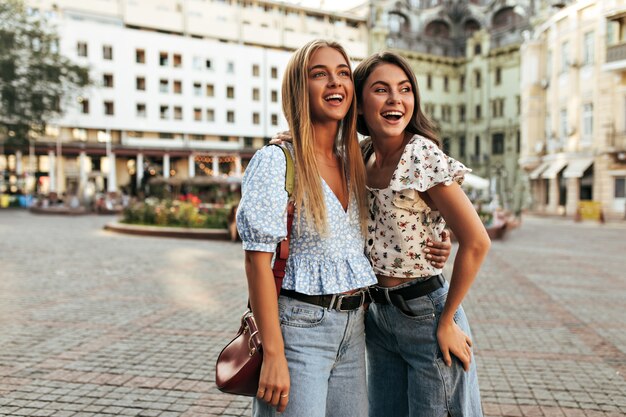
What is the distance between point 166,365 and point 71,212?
2879 centimetres

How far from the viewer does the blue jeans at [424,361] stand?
2213mm

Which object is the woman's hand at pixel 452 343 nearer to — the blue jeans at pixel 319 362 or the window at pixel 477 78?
the blue jeans at pixel 319 362

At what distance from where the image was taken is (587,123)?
33938 millimetres

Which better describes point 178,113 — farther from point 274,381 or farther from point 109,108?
point 274,381

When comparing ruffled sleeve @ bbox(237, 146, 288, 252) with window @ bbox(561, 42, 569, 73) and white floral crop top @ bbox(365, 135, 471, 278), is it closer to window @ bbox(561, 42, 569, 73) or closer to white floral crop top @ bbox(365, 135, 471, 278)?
white floral crop top @ bbox(365, 135, 471, 278)

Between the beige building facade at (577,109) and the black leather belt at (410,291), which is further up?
the beige building facade at (577,109)

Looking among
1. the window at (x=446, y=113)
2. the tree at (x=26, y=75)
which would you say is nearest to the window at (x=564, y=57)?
the window at (x=446, y=113)

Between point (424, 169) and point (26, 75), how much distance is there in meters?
41.5

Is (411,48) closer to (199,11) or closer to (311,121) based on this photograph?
(199,11)

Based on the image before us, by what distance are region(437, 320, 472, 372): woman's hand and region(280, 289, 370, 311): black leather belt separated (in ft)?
1.08

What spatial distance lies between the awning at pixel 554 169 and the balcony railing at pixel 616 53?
6832 mm

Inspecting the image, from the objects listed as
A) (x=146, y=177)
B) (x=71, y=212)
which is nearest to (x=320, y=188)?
(x=71, y=212)

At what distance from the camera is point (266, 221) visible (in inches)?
76.4

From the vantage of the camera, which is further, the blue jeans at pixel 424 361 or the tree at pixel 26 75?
the tree at pixel 26 75
